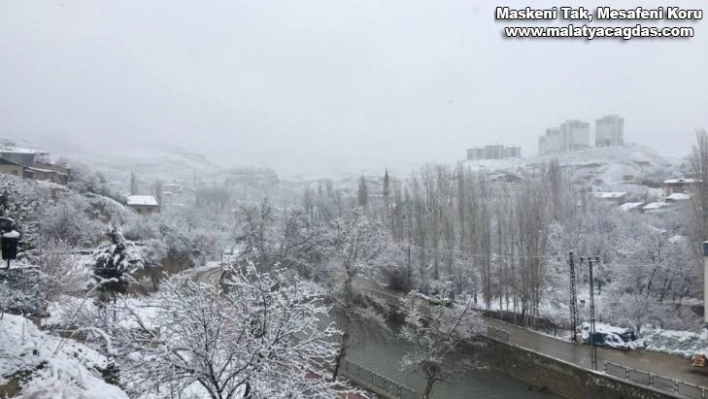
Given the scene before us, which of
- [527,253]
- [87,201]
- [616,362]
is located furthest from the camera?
[87,201]

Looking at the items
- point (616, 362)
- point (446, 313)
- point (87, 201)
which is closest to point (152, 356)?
point (446, 313)

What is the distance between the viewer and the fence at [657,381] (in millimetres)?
13516

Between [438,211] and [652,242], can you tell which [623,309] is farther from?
[438,211]

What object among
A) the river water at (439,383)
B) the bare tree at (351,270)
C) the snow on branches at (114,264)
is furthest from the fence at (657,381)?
the snow on branches at (114,264)

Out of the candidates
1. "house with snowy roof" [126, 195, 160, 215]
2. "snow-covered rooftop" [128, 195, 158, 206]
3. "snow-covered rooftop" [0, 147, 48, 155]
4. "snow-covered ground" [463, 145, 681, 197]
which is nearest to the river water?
"snow-covered rooftop" [0, 147, 48, 155]

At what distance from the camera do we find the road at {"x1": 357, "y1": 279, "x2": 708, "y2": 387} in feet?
52.6

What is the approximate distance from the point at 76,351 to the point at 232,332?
19.6 ft

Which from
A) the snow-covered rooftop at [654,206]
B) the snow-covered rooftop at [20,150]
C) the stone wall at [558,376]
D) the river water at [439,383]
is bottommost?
the river water at [439,383]

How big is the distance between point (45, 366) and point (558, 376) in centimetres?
1479

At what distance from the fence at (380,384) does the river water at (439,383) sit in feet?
3.65

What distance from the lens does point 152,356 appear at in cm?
645

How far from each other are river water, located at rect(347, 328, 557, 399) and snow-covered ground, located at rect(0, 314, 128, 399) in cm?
1045

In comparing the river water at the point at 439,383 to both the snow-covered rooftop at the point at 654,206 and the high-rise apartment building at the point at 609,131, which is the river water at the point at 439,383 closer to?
the snow-covered rooftop at the point at 654,206

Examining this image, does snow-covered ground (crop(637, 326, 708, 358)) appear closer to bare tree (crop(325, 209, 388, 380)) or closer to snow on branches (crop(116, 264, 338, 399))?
bare tree (crop(325, 209, 388, 380))
